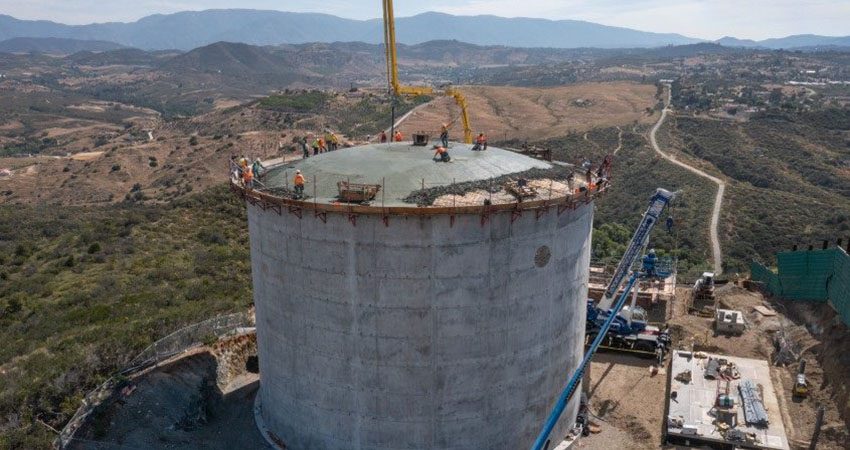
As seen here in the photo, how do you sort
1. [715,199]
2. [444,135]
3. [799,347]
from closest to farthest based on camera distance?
1. [444,135]
2. [799,347]
3. [715,199]

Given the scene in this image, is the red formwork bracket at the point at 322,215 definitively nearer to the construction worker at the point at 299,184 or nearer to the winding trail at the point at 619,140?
the construction worker at the point at 299,184

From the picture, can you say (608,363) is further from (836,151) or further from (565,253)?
(836,151)

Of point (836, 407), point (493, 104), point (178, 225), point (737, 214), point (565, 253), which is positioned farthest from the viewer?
point (493, 104)

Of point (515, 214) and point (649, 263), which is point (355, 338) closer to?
point (515, 214)

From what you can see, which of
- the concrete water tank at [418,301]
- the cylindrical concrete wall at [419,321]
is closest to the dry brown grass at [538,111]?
the concrete water tank at [418,301]

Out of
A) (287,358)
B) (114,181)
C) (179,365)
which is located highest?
(287,358)

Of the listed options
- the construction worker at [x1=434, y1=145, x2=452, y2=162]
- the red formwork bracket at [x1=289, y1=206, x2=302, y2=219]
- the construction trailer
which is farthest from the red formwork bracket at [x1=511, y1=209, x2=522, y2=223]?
the construction trailer

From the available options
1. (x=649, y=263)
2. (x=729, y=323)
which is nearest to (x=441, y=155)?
(x=649, y=263)

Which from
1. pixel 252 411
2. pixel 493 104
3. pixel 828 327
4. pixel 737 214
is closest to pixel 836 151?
pixel 737 214
